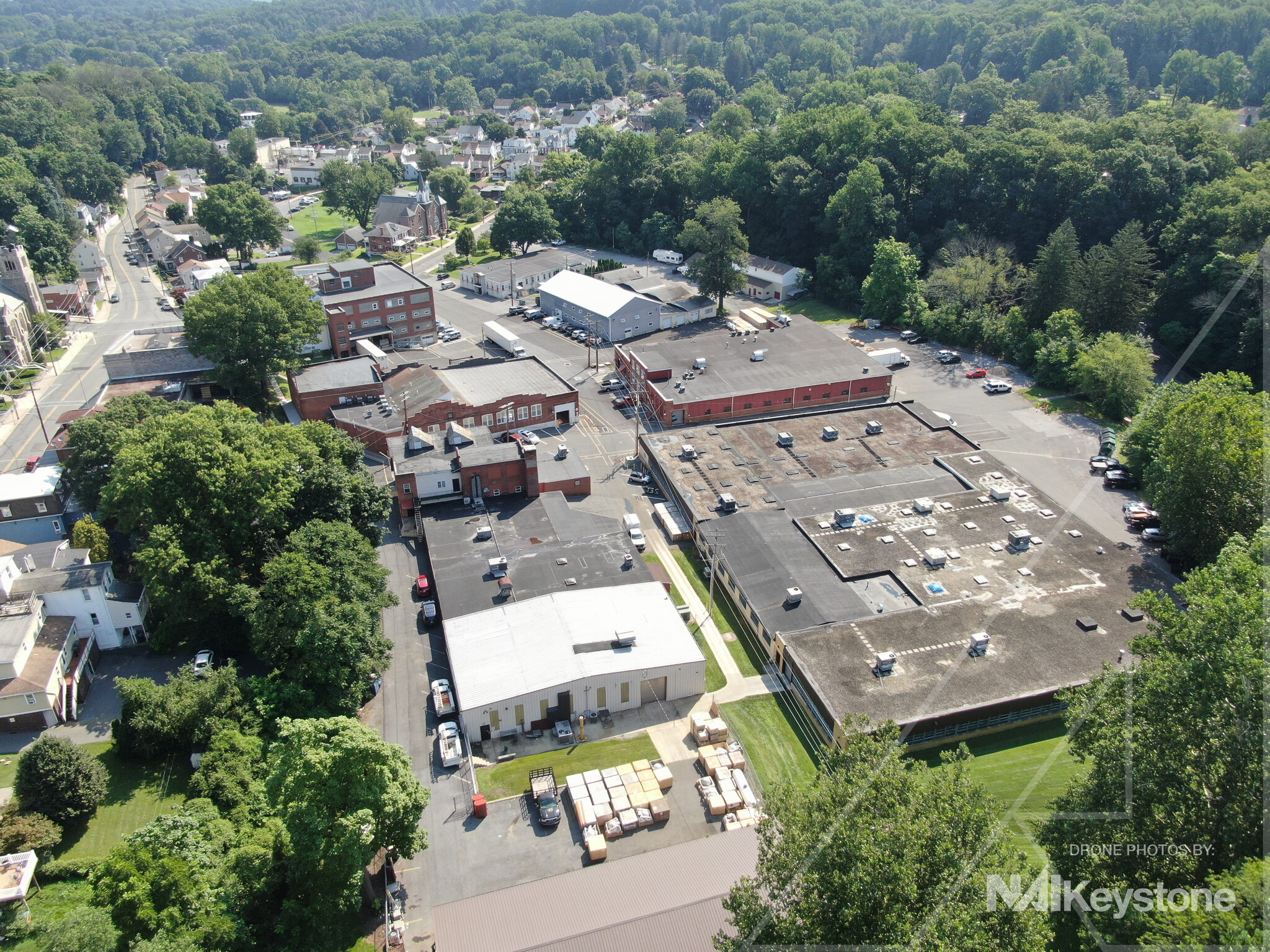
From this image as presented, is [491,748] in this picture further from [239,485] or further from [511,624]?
[239,485]

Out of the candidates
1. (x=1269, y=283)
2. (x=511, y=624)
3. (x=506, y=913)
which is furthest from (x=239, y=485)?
(x=1269, y=283)

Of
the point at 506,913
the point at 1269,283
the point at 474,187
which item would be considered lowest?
the point at 474,187

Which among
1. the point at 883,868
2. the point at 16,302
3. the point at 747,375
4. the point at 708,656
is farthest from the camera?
the point at 16,302

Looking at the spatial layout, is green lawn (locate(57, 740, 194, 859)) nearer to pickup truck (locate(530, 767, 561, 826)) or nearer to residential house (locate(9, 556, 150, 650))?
residential house (locate(9, 556, 150, 650))

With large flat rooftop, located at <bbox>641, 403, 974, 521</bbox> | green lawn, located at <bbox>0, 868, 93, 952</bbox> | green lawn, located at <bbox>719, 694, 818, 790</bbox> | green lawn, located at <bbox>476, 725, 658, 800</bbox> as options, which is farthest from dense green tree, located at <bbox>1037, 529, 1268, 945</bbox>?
green lawn, located at <bbox>0, 868, 93, 952</bbox>

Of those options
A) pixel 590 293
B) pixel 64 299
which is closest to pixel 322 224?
pixel 64 299

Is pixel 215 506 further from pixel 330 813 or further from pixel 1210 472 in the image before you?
pixel 1210 472

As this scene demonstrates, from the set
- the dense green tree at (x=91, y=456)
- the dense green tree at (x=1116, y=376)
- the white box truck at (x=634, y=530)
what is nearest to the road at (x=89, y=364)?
the dense green tree at (x=91, y=456)
